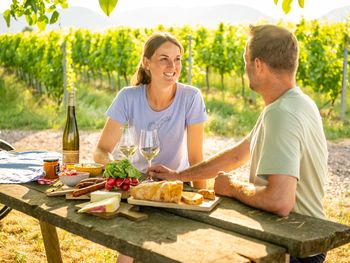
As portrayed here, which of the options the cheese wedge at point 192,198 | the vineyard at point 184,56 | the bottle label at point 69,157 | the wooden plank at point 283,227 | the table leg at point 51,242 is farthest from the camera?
the vineyard at point 184,56

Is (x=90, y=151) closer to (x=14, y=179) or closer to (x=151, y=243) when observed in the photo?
(x=14, y=179)

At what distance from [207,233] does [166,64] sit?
1.54 metres

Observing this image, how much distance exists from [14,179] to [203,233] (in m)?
1.20

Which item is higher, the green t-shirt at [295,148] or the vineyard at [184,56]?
the green t-shirt at [295,148]

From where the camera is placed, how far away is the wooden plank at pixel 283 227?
1.86 meters

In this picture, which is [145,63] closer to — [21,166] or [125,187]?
[21,166]

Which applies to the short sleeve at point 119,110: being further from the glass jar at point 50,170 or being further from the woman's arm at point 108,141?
the glass jar at point 50,170

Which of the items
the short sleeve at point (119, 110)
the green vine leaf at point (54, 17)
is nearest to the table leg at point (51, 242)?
the short sleeve at point (119, 110)

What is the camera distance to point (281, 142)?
84.0 inches

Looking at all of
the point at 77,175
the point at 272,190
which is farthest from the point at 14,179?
the point at 272,190

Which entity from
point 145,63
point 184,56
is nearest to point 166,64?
point 145,63

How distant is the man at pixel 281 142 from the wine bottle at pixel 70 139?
0.94m

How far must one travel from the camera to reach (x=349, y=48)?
1202 centimetres

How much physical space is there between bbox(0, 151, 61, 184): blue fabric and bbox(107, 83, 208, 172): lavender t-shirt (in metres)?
0.46
